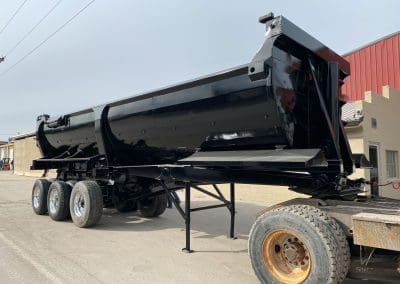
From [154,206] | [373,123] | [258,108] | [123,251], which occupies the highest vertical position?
[373,123]

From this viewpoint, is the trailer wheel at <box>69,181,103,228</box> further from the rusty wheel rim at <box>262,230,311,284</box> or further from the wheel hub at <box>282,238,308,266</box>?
the wheel hub at <box>282,238,308,266</box>

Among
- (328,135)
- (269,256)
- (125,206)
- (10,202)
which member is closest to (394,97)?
(125,206)

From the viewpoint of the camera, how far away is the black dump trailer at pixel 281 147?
4387 mm

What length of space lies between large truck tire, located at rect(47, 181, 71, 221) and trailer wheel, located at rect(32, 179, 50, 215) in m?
0.60

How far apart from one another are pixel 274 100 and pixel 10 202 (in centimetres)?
1176

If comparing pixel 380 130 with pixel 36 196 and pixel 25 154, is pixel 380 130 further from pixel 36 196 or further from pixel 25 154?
pixel 25 154

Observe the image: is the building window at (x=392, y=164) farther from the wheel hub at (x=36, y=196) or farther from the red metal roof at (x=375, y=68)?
the wheel hub at (x=36, y=196)

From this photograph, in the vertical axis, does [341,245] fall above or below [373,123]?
below

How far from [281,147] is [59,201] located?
20.6 ft

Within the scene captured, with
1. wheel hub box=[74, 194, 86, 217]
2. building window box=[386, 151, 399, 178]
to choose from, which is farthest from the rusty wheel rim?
building window box=[386, 151, 399, 178]

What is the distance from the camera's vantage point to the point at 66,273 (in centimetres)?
564

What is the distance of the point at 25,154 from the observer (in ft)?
116

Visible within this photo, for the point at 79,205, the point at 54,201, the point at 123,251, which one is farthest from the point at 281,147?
the point at 54,201

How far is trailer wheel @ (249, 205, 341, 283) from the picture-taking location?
13.9 feet
